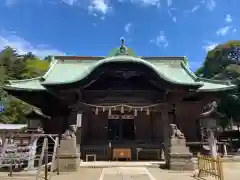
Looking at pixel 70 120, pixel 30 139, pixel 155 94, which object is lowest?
pixel 30 139

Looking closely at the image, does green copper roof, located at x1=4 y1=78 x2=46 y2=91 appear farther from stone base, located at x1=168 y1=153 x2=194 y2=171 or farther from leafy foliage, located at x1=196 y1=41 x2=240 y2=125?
leafy foliage, located at x1=196 y1=41 x2=240 y2=125

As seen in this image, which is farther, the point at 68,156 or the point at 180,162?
the point at 180,162

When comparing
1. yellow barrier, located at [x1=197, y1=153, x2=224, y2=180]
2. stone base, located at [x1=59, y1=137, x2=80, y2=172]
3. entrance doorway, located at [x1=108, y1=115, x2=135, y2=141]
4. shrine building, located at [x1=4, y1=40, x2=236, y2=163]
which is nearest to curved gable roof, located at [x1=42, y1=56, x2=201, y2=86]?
shrine building, located at [x1=4, y1=40, x2=236, y2=163]

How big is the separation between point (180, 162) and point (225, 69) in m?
30.6

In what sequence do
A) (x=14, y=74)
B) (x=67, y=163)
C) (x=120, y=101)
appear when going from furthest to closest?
(x=14, y=74) → (x=120, y=101) → (x=67, y=163)

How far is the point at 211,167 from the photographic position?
7660mm

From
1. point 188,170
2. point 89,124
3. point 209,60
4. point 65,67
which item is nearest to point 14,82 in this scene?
point 65,67

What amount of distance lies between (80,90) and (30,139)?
3858mm

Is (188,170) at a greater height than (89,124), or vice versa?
(89,124)

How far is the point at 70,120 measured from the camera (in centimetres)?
1298

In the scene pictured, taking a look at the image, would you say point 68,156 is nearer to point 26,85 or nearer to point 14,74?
point 26,85

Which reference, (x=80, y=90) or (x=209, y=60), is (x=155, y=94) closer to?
Result: (x=80, y=90)

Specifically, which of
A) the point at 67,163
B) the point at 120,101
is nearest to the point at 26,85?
the point at 120,101

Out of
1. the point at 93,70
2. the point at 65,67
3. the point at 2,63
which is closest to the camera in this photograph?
the point at 93,70
